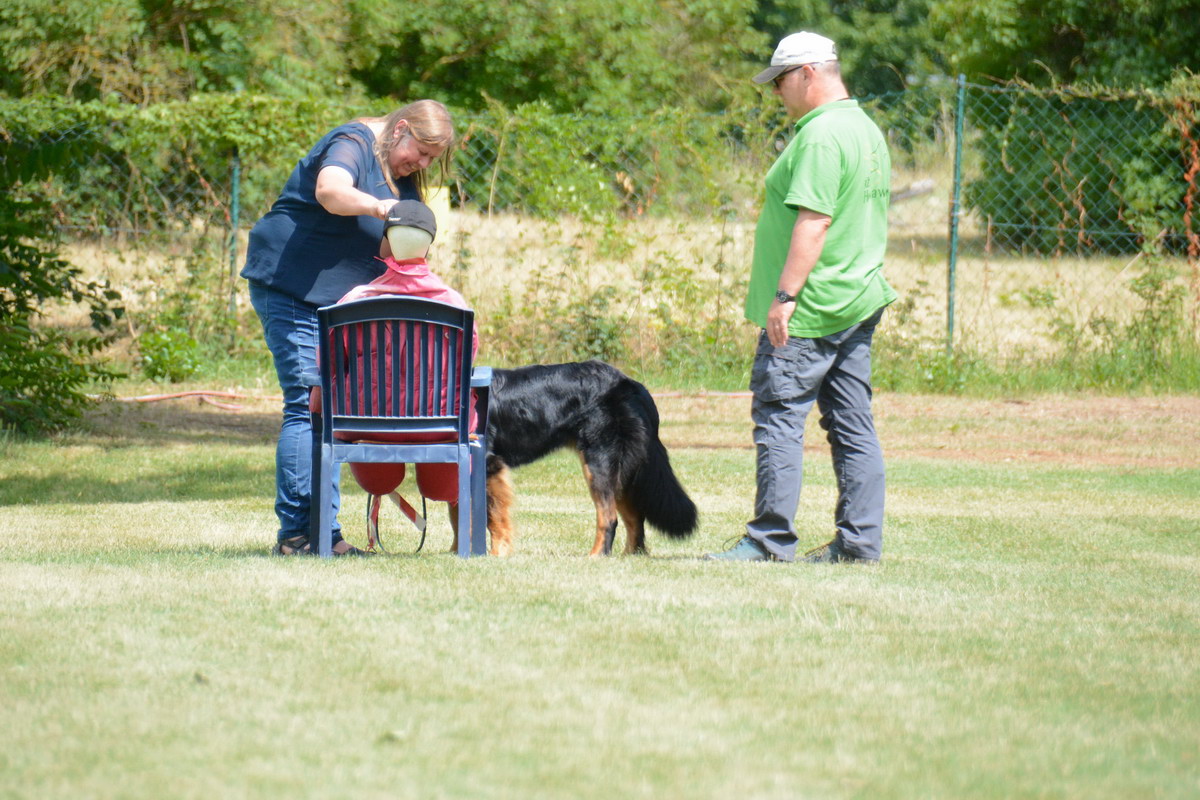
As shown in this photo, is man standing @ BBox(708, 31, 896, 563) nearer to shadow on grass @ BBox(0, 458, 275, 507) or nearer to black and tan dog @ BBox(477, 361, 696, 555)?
black and tan dog @ BBox(477, 361, 696, 555)

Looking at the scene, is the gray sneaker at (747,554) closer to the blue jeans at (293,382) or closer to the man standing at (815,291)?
the man standing at (815,291)

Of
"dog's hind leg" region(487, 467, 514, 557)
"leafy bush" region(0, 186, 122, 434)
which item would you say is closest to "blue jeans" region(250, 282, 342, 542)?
"dog's hind leg" region(487, 467, 514, 557)

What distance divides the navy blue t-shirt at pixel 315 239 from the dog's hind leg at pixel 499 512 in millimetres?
1162

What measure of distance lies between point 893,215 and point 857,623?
16.3m

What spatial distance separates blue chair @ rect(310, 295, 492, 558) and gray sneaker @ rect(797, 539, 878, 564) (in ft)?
4.47

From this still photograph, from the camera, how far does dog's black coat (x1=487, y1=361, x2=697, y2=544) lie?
5.70 metres

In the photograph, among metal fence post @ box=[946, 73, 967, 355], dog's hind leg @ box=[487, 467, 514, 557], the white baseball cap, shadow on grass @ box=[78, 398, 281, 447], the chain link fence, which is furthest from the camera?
the chain link fence

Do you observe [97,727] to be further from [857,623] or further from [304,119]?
[304,119]

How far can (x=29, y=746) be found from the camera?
9.11 feet

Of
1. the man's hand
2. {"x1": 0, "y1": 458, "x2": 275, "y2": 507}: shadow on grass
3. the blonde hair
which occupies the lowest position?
{"x1": 0, "y1": 458, "x2": 275, "y2": 507}: shadow on grass

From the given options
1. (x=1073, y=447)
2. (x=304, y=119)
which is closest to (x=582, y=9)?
(x=304, y=119)

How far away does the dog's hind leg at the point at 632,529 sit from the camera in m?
5.77

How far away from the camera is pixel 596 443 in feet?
18.9

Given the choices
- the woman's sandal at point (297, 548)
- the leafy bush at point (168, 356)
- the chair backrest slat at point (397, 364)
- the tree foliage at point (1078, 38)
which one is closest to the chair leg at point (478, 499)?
the chair backrest slat at point (397, 364)
